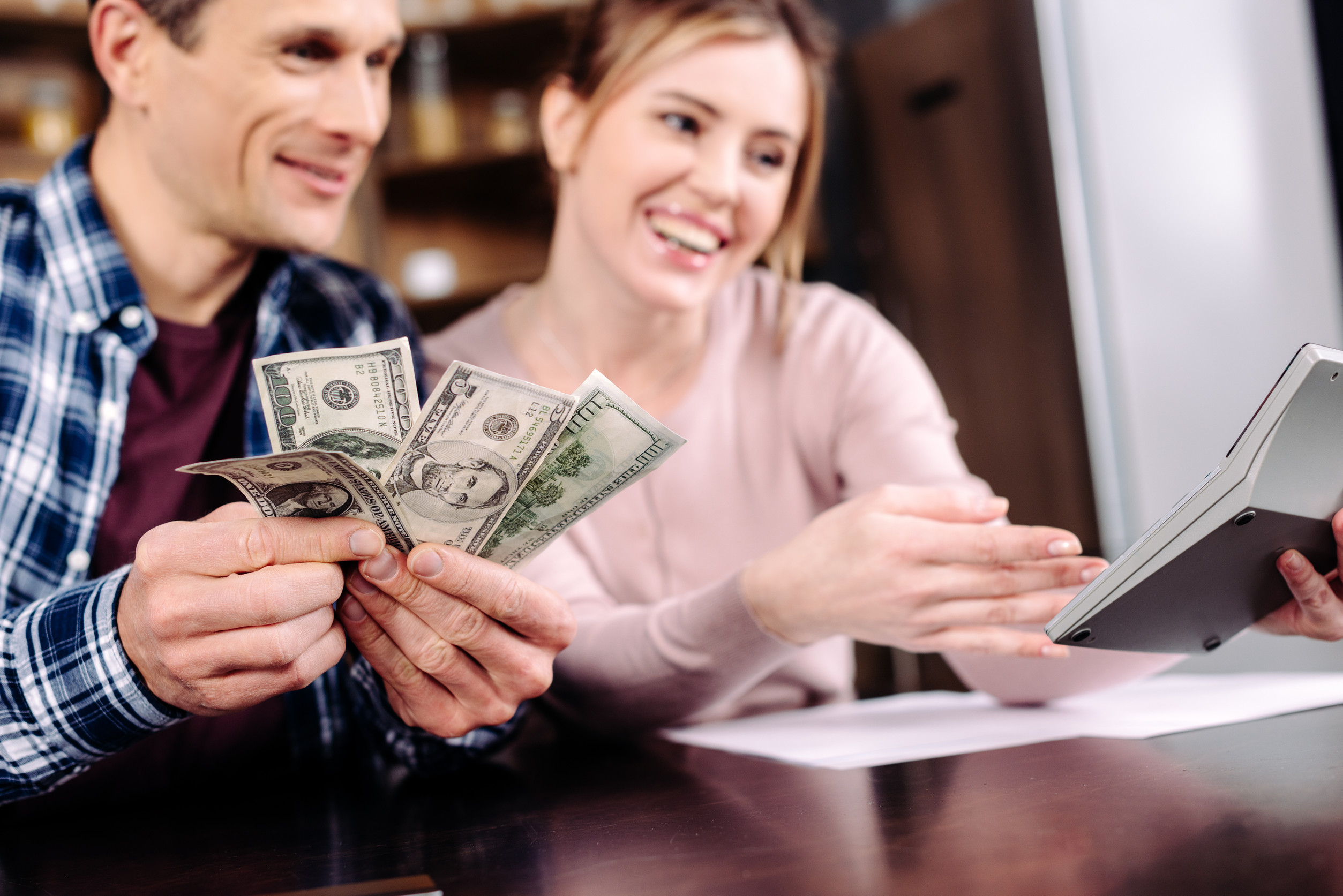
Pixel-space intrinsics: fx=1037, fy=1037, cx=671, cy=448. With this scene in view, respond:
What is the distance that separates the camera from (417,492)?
0.74 metres

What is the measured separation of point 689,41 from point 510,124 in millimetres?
2012

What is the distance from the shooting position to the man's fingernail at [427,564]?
2.47 feet

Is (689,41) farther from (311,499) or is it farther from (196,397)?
(311,499)

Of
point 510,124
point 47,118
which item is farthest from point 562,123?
point 47,118

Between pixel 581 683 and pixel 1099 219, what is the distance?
190 cm

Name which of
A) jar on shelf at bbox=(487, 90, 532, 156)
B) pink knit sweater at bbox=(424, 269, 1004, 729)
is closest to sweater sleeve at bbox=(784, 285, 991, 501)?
pink knit sweater at bbox=(424, 269, 1004, 729)

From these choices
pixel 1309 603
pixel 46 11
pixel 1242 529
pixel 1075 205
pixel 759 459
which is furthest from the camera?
pixel 46 11

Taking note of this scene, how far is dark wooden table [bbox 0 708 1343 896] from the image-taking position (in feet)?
1.78

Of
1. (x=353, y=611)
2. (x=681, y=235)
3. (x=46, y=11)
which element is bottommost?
(x=353, y=611)

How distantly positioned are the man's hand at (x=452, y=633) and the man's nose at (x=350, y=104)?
0.65 m

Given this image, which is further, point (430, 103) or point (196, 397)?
point (430, 103)

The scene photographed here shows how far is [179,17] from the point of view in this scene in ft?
3.80

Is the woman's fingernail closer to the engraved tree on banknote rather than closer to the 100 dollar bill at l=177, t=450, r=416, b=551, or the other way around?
the engraved tree on banknote

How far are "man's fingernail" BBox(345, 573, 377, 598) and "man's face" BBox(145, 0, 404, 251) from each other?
0.58 metres
